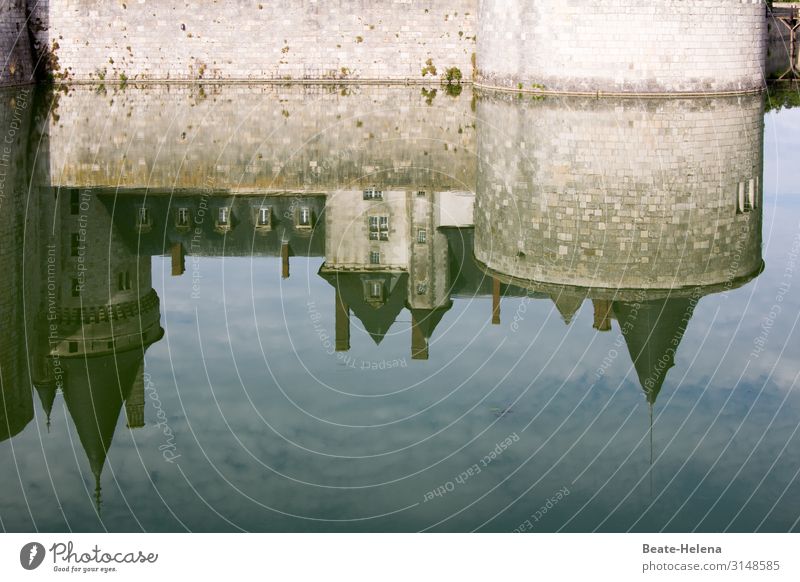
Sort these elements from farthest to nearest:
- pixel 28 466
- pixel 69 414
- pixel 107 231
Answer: pixel 107 231
pixel 69 414
pixel 28 466

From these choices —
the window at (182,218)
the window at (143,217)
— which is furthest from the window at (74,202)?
the window at (182,218)

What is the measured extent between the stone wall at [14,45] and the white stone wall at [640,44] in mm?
13140

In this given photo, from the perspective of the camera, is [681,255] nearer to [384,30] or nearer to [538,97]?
[538,97]

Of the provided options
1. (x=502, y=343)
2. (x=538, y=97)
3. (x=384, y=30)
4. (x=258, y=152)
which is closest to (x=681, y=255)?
(x=502, y=343)

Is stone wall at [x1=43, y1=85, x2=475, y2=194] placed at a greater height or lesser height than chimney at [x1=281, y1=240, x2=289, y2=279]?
greater

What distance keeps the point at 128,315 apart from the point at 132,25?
23.1m

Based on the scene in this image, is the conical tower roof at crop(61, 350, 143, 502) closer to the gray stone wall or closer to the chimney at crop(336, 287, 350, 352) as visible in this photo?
the chimney at crop(336, 287, 350, 352)

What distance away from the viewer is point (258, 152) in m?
22.7

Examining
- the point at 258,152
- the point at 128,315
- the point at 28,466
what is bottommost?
the point at 28,466

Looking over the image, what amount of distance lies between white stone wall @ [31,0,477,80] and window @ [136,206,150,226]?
1597cm

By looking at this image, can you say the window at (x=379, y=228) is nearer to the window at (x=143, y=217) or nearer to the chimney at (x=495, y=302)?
the chimney at (x=495, y=302)

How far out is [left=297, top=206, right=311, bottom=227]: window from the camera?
18391 millimetres

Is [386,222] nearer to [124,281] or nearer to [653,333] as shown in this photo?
[124,281]

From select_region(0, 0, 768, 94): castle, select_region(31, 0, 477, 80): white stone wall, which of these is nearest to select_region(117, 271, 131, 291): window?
select_region(0, 0, 768, 94): castle
